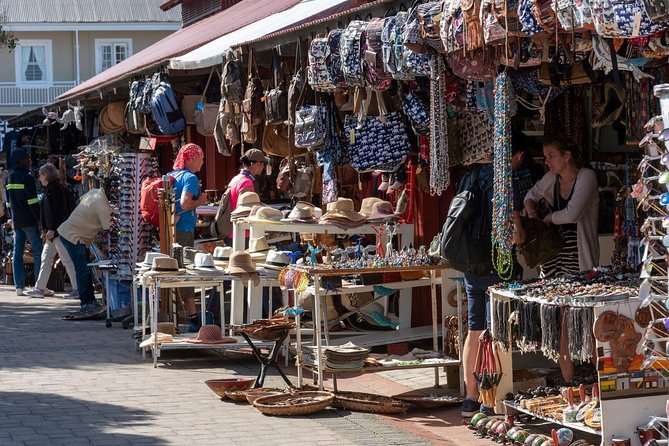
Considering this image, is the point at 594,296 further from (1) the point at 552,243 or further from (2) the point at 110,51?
(2) the point at 110,51

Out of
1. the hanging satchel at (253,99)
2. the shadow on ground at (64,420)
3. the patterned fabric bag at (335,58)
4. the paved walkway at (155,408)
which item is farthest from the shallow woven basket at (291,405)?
the hanging satchel at (253,99)

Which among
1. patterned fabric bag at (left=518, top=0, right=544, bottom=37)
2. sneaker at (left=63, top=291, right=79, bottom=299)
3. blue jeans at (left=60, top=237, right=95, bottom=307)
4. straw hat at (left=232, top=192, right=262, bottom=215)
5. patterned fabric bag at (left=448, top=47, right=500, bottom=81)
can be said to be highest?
patterned fabric bag at (left=518, top=0, right=544, bottom=37)

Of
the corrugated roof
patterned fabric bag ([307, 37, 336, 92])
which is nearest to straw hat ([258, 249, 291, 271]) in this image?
patterned fabric bag ([307, 37, 336, 92])

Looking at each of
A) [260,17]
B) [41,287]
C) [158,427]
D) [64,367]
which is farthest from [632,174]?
[41,287]

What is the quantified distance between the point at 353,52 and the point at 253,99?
3391mm

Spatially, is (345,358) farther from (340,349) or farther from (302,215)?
(302,215)

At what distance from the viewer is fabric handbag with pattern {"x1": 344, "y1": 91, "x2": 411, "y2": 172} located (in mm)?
10609

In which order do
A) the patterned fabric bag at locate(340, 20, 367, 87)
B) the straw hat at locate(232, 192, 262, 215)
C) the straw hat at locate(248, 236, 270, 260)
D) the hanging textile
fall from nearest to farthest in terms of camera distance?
the hanging textile < the patterned fabric bag at locate(340, 20, 367, 87) < the straw hat at locate(248, 236, 270, 260) < the straw hat at locate(232, 192, 262, 215)

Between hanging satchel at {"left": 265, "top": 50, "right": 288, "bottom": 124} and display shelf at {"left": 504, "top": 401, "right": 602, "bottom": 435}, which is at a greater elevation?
hanging satchel at {"left": 265, "top": 50, "right": 288, "bottom": 124}

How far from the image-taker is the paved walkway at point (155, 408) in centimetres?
798

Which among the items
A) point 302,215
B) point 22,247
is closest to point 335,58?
point 302,215

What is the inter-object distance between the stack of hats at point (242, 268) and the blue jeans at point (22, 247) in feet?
25.8

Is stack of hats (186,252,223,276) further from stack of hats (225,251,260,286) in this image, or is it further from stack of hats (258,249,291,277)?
stack of hats (258,249,291,277)

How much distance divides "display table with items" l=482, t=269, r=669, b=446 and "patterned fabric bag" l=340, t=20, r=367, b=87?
273cm
